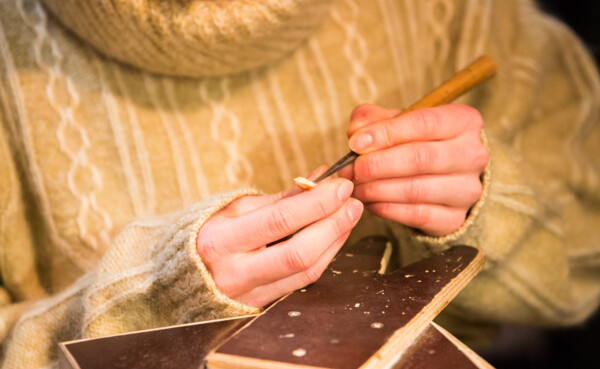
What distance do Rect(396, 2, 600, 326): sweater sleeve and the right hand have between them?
16 cm

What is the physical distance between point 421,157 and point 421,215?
0.20 ft

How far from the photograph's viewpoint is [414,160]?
0.51m

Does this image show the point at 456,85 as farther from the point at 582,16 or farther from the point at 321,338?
the point at 582,16

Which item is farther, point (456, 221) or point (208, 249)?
point (456, 221)

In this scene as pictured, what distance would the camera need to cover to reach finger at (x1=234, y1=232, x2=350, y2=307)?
455 mm

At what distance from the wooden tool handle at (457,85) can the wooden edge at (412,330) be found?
18 cm

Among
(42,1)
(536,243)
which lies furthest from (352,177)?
(42,1)

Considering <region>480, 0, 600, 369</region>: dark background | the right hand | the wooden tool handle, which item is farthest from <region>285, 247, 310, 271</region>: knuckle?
<region>480, 0, 600, 369</region>: dark background

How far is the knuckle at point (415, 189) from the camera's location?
0.52 metres

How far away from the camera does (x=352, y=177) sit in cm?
52

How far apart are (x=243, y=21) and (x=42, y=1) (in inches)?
10.3

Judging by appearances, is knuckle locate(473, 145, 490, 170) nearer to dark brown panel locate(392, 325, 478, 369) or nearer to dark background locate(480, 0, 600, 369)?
dark brown panel locate(392, 325, 478, 369)

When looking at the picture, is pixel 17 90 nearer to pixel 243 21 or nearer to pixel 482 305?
pixel 243 21

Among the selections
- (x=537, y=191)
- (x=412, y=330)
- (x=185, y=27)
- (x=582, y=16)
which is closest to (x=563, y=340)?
(x=537, y=191)
